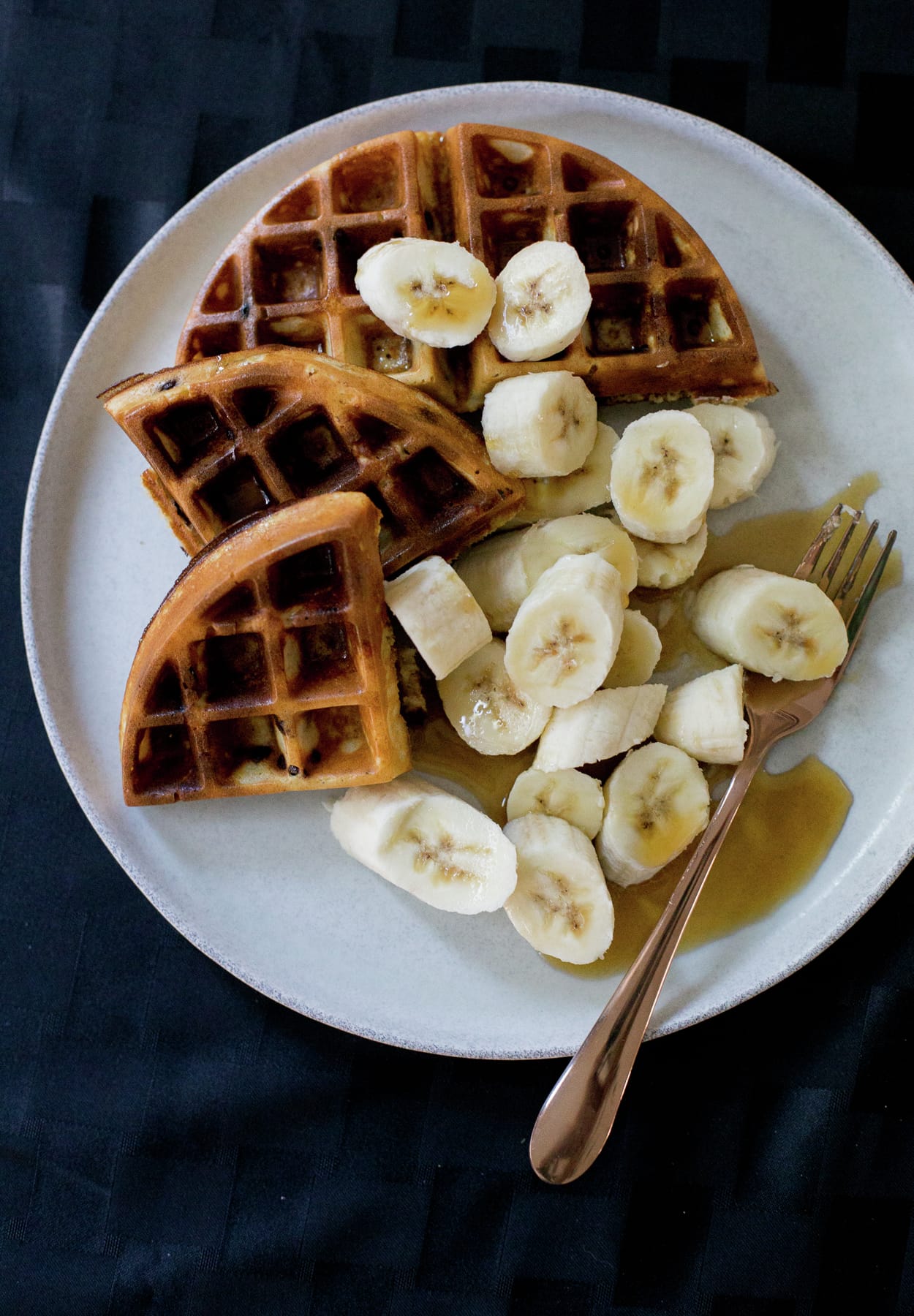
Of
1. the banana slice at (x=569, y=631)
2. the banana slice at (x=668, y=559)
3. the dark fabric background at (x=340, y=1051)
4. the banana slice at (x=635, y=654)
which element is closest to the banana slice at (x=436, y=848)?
the banana slice at (x=569, y=631)

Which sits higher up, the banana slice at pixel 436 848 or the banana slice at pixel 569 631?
the banana slice at pixel 569 631

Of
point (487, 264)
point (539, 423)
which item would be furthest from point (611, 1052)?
point (487, 264)

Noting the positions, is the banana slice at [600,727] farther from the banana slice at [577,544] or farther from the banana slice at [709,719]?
the banana slice at [577,544]

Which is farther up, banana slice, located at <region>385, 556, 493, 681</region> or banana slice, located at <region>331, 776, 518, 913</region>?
banana slice, located at <region>385, 556, 493, 681</region>

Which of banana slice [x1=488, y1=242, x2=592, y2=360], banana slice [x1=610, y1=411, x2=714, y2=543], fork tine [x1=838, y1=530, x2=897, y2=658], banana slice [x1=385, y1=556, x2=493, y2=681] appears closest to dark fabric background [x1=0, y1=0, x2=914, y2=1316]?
fork tine [x1=838, y1=530, x2=897, y2=658]

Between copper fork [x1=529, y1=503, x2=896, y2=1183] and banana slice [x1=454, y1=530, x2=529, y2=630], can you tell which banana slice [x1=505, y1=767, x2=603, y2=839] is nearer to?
copper fork [x1=529, y1=503, x2=896, y2=1183]

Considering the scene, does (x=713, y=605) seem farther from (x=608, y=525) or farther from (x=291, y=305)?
(x=291, y=305)
